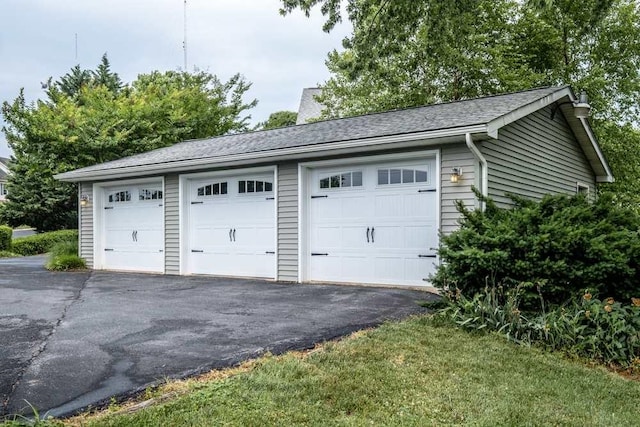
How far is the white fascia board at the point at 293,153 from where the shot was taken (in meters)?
6.86

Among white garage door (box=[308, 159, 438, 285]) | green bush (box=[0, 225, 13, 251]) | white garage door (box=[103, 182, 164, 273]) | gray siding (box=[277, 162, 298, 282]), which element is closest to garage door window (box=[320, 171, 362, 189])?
white garage door (box=[308, 159, 438, 285])

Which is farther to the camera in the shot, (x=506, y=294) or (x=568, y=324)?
(x=506, y=294)

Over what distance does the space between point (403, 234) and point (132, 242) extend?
652cm

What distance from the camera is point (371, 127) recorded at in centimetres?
854

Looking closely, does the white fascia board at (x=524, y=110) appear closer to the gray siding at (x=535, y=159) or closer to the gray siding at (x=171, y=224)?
the gray siding at (x=535, y=159)

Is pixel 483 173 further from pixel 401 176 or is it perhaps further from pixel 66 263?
pixel 66 263

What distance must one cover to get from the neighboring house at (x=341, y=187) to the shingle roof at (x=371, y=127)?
0.16 ft

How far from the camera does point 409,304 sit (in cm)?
626

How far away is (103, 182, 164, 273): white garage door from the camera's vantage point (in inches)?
421

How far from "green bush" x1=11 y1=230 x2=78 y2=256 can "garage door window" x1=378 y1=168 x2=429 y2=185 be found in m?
13.7

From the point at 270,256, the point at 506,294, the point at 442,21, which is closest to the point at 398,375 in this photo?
the point at 506,294

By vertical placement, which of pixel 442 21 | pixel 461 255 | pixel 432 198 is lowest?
pixel 461 255

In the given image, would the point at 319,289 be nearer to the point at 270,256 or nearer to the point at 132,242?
the point at 270,256

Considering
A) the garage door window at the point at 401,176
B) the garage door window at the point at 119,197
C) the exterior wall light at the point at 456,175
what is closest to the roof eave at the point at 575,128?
the exterior wall light at the point at 456,175
